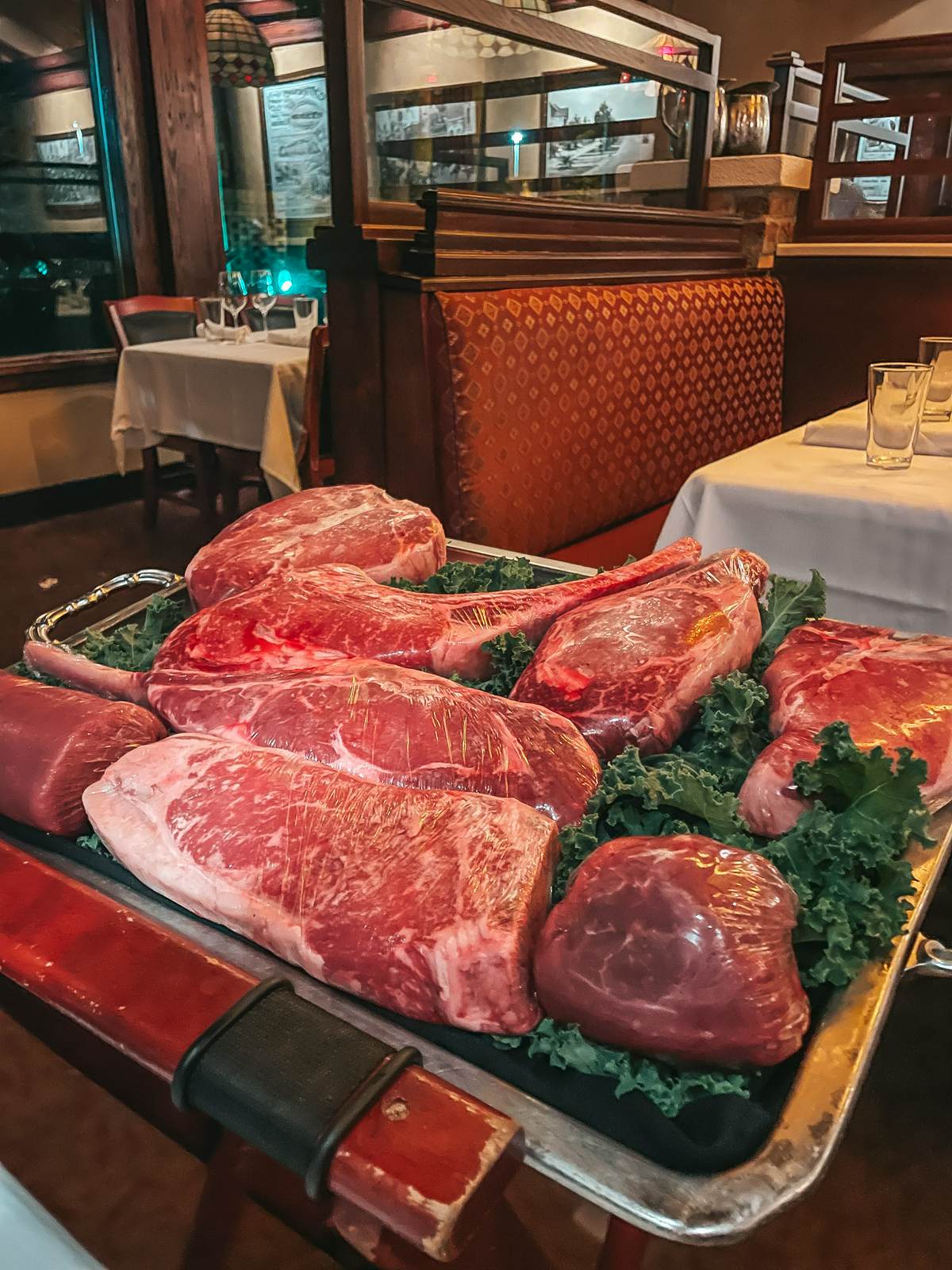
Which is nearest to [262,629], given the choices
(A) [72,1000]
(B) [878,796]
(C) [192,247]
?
(A) [72,1000]

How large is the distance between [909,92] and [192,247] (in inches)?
147

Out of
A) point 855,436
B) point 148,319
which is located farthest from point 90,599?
point 148,319

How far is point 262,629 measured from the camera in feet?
3.25

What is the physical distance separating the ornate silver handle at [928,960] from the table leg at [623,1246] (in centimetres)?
29

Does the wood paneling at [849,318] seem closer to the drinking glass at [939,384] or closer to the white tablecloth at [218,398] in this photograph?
the drinking glass at [939,384]

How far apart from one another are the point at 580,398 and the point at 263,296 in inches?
89.3

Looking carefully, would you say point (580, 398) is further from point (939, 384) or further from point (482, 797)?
point (482, 797)

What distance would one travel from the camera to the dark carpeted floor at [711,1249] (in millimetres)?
1182

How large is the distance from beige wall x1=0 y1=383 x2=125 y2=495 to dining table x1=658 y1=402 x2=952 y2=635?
408 centimetres

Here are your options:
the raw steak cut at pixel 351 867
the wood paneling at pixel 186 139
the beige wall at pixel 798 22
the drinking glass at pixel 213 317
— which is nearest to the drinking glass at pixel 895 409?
the raw steak cut at pixel 351 867

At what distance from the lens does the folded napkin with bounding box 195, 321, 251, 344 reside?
13.5ft

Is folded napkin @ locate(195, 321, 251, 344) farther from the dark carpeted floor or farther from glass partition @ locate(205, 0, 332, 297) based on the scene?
the dark carpeted floor

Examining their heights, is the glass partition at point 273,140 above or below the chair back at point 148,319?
above

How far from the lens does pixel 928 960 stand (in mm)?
720
